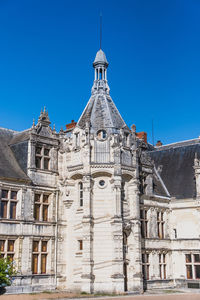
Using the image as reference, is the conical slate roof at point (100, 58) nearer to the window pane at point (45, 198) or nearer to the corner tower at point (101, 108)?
the corner tower at point (101, 108)

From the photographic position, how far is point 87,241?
26.8 m

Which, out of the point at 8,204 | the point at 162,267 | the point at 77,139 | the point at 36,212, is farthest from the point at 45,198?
the point at 162,267

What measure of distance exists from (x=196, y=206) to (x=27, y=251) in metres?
14.7

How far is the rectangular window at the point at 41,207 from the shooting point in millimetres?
27719

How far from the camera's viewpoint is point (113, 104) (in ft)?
107

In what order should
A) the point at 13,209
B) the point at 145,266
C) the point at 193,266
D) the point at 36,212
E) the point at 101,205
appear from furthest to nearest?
the point at 193,266, the point at 145,266, the point at 101,205, the point at 36,212, the point at 13,209

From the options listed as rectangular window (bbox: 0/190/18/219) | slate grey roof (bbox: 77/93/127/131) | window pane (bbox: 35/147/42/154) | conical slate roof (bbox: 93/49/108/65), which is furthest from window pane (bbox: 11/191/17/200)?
conical slate roof (bbox: 93/49/108/65)

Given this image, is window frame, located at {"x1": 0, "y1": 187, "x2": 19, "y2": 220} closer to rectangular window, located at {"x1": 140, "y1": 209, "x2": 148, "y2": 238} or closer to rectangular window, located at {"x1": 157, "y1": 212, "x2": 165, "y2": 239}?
rectangular window, located at {"x1": 140, "y1": 209, "x2": 148, "y2": 238}

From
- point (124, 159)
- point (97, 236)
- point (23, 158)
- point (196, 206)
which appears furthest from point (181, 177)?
point (23, 158)

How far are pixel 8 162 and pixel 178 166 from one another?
16628 millimetres

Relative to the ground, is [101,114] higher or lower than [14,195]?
higher

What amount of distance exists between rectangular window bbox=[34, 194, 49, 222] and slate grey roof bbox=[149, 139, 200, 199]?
1242 cm

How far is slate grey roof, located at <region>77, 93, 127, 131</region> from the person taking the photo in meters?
30.0

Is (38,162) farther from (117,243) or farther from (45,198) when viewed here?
(117,243)
